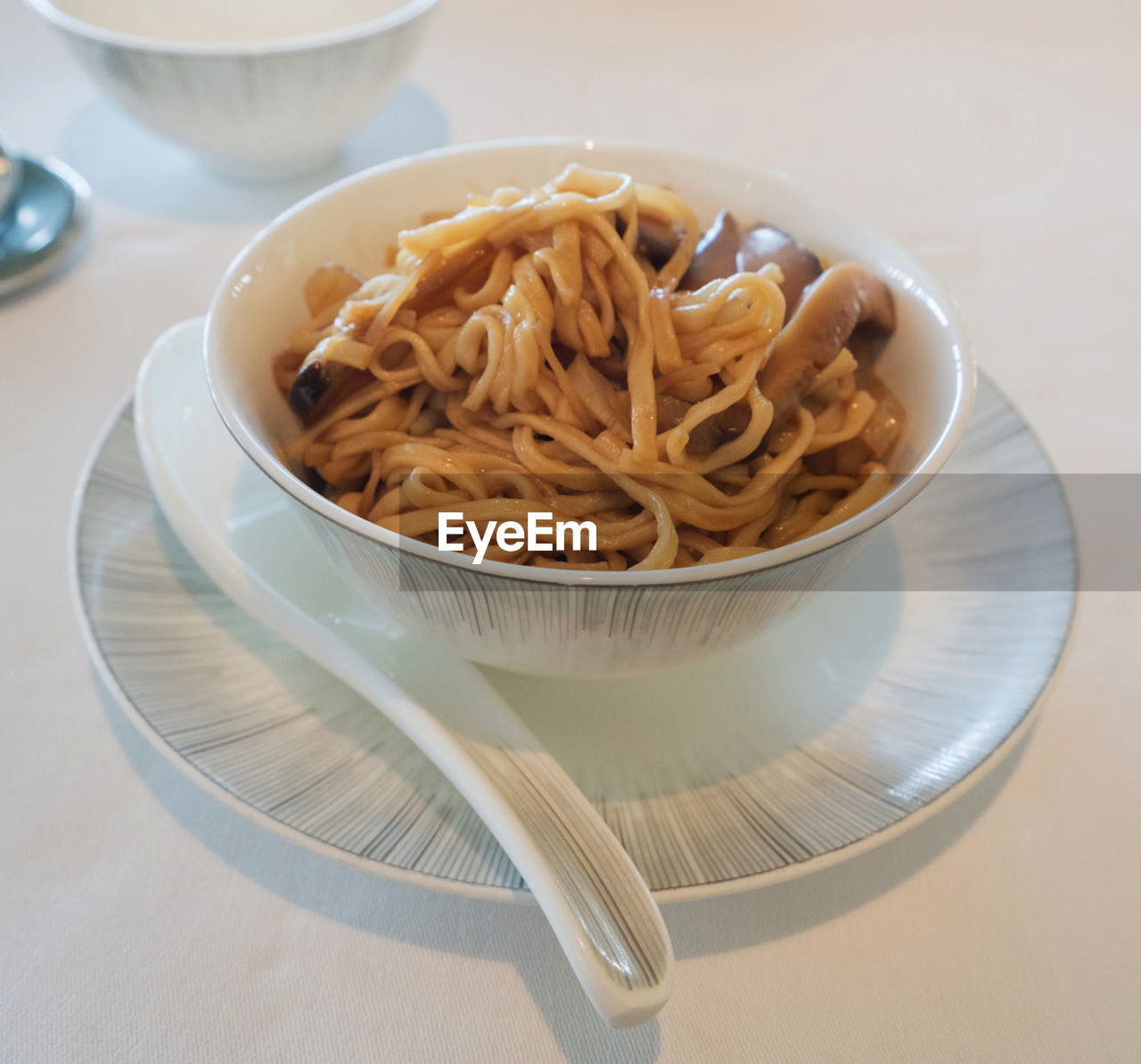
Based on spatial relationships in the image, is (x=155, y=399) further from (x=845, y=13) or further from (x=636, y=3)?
(x=845, y=13)

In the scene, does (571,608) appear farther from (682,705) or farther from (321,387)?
(321,387)

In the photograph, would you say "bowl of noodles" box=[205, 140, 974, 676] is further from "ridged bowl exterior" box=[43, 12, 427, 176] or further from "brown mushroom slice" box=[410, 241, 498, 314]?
"ridged bowl exterior" box=[43, 12, 427, 176]

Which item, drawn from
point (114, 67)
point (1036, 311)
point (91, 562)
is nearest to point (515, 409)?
point (91, 562)

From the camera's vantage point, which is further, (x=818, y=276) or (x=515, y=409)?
(x=818, y=276)

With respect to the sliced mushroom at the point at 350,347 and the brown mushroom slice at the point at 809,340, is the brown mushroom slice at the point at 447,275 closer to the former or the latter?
the sliced mushroom at the point at 350,347

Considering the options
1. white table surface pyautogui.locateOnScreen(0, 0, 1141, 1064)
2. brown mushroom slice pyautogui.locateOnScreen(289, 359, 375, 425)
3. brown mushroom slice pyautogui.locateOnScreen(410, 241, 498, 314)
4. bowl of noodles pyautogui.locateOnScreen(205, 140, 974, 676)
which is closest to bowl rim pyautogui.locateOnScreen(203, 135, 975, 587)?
bowl of noodles pyautogui.locateOnScreen(205, 140, 974, 676)

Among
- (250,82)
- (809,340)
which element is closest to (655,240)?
(809,340)
